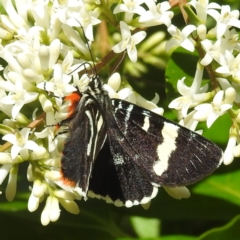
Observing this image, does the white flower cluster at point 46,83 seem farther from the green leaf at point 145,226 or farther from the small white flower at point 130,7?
the green leaf at point 145,226

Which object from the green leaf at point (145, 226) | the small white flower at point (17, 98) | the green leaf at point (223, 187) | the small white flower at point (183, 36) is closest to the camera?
the small white flower at point (17, 98)

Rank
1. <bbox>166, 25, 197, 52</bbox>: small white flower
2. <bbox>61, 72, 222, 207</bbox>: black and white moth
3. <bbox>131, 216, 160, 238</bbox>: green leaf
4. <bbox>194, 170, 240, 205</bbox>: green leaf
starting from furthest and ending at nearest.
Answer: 1. <bbox>131, 216, 160, 238</bbox>: green leaf
2. <bbox>194, 170, 240, 205</bbox>: green leaf
3. <bbox>166, 25, 197, 52</bbox>: small white flower
4. <bbox>61, 72, 222, 207</bbox>: black and white moth

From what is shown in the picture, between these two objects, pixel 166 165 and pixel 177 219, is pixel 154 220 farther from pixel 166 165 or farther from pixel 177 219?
pixel 166 165

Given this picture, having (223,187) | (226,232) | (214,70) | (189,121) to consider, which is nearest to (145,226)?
(223,187)

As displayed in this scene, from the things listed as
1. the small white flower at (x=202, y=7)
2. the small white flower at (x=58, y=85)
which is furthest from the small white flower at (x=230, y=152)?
the small white flower at (x=58, y=85)

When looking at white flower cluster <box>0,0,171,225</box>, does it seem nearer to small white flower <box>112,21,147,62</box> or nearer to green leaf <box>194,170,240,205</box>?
small white flower <box>112,21,147,62</box>

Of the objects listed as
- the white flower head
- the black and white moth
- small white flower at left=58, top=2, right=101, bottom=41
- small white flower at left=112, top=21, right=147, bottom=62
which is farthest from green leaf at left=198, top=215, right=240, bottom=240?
small white flower at left=58, top=2, right=101, bottom=41
